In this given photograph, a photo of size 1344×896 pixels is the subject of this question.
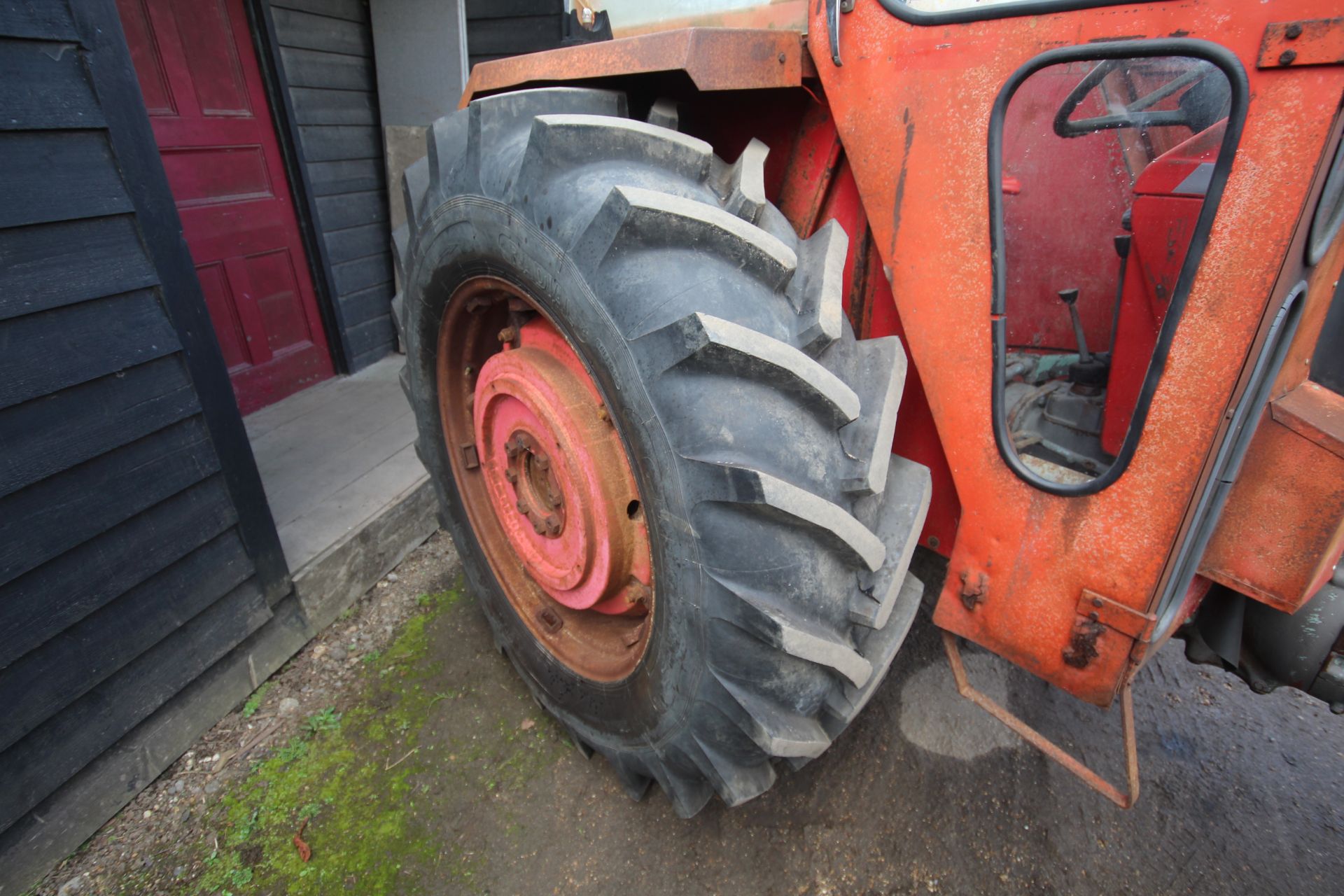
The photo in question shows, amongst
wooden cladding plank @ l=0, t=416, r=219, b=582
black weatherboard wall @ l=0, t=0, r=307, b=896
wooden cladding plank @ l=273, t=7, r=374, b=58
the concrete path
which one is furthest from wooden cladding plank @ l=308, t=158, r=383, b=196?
the concrete path

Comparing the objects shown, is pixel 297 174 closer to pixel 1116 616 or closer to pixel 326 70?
pixel 326 70

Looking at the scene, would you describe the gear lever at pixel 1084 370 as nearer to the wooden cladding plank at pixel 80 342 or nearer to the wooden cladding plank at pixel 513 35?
the wooden cladding plank at pixel 80 342

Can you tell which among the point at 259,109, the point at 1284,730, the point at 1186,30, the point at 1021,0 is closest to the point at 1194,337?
the point at 1186,30

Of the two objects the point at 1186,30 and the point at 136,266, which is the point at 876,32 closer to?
the point at 1186,30

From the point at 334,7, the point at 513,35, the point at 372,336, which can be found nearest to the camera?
the point at 334,7

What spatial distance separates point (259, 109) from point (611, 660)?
2986 mm

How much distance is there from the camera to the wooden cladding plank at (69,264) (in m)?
1.35

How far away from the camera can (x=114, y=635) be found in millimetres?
1628

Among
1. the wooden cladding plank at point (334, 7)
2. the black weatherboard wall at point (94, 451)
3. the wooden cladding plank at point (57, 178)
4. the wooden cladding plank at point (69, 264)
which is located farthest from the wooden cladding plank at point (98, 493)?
the wooden cladding plank at point (334, 7)

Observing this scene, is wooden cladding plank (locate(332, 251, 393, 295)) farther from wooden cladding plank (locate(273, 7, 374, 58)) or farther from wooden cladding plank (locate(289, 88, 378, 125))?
wooden cladding plank (locate(273, 7, 374, 58))

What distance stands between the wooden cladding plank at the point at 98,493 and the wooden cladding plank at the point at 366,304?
6.79 ft

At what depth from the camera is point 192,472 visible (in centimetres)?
174

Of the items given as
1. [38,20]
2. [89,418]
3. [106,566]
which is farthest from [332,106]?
[106,566]

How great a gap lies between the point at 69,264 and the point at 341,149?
7.89 feet
